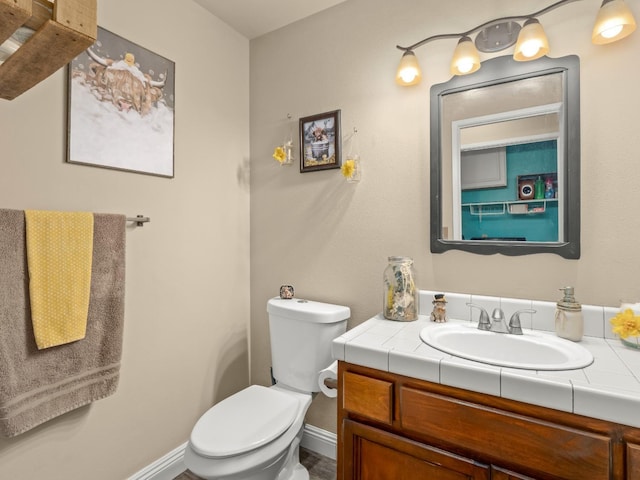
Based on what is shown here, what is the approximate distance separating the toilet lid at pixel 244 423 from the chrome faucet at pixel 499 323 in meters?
0.85

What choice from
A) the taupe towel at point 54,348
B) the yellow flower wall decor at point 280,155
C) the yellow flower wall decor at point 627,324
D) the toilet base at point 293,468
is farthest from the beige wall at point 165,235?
the yellow flower wall decor at point 627,324

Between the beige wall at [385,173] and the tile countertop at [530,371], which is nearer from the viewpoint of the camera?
the tile countertop at [530,371]

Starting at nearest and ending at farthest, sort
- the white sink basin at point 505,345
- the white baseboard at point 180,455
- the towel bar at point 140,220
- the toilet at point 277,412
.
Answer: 1. the white sink basin at point 505,345
2. the toilet at point 277,412
3. the towel bar at point 140,220
4. the white baseboard at point 180,455

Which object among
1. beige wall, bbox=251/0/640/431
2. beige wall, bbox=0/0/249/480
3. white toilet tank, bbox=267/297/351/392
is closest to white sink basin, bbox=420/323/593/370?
beige wall, bbox=251/0/640/431

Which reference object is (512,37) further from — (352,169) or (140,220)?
(140,220)

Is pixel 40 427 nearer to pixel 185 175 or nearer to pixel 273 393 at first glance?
pixel 273 393

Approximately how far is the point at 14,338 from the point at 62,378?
0.74 ft

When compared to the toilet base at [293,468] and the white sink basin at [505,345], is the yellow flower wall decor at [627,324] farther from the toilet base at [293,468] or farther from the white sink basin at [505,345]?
the toilet base at [293,468]

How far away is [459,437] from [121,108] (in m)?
1.77

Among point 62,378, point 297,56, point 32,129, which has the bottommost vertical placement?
point 62,378

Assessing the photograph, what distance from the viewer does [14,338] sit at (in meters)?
1.14

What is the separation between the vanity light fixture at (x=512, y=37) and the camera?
1142 millimetres

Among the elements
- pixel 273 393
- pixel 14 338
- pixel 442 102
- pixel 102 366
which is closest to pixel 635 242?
pixel 442 102

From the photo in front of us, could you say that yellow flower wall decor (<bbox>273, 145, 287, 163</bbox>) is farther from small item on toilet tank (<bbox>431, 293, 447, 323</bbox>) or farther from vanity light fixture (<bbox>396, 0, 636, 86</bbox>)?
small item on toilet tank (<bbox>431, 293, 447, 323</bbox>)
